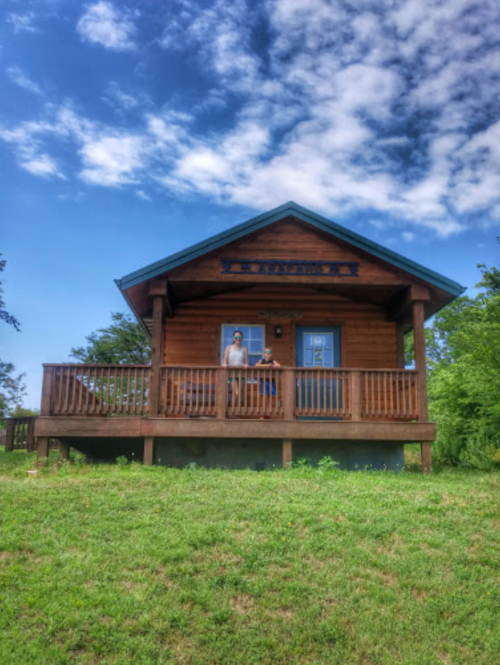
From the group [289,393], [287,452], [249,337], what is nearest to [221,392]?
[289,393]

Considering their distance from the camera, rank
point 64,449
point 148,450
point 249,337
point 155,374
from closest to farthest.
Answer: point 148,450, point 155,374, point 64,449, point 249,337

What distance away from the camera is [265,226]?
13.0m

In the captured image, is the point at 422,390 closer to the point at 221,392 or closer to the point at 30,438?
the point at 221,392

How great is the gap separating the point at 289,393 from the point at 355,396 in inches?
48.0

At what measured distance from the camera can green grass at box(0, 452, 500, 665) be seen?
18.6 ft

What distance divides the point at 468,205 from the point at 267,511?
2317 centimetres

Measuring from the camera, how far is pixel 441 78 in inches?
643

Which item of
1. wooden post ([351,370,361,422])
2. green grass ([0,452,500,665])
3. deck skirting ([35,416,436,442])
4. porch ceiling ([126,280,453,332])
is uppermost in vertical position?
porch ceiling ([126,280,453,332])

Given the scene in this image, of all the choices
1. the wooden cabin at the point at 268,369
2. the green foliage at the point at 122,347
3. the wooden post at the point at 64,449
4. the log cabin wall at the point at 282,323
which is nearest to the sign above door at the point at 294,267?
the wooden cabin at the point at 268,369

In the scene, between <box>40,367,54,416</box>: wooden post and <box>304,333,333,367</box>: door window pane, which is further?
<box>304,333,333,367</box>: door window pane

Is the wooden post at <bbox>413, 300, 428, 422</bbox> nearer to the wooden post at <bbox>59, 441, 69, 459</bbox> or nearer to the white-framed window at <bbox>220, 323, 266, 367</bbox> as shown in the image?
the white-framed window at <bbox>220, 323, 266, 367</bbox>

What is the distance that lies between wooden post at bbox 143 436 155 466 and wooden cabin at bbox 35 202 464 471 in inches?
1.0

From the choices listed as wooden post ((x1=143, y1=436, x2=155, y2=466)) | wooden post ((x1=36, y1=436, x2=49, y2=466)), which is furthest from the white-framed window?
wooden post ((x1=36, y1=436, x2=49, y2=466))

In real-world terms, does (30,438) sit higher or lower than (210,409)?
lower
